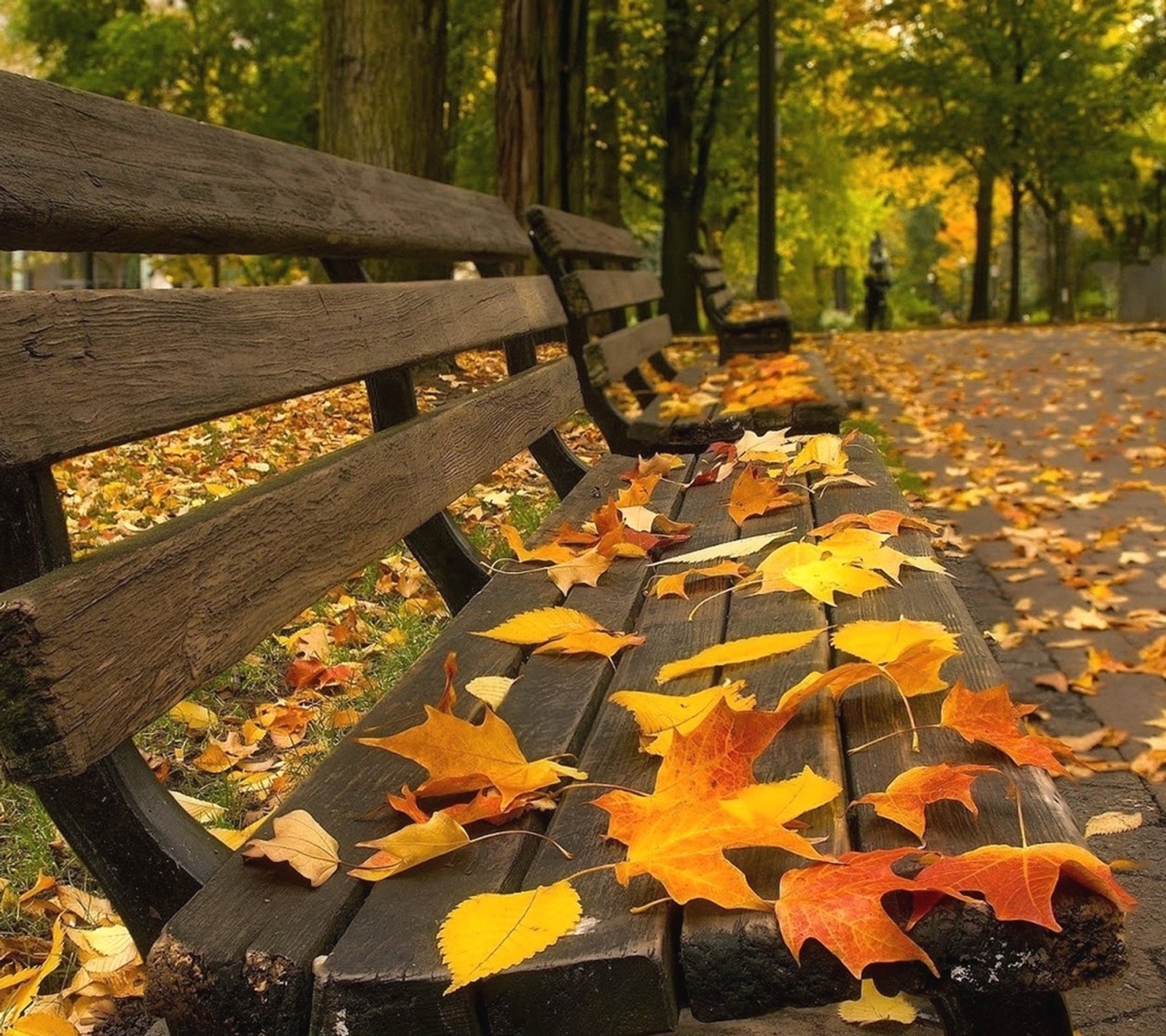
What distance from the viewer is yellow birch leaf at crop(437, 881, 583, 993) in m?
0.98

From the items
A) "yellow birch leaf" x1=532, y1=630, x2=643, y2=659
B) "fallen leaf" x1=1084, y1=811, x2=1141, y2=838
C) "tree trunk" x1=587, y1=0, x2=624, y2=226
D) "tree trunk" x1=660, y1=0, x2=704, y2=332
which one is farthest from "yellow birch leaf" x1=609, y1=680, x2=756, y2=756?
"tree trunk" x1=660, y1=0, x2=704, y2=332

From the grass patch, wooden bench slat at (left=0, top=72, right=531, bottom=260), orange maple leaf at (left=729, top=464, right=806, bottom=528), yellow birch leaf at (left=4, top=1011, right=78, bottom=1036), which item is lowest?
yellow birch leaf at (left=4, top=1011, right=78, bottom=1036)

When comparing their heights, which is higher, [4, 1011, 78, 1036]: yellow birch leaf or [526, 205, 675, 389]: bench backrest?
[526, 205, 675, 389]: bench backrest

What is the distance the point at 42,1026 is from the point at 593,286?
2.42 meters

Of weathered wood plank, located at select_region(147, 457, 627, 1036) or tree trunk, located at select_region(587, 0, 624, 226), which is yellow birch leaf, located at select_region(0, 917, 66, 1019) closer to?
weathered wood plank, located at select_region(147, 457, 627, 1036)

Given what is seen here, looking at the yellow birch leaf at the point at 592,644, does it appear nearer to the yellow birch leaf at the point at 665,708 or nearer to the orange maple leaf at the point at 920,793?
the yellow birch leaf at the point at 665,708

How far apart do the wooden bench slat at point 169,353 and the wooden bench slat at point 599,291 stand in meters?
1.27

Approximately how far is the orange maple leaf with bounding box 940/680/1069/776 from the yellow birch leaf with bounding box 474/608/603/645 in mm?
564

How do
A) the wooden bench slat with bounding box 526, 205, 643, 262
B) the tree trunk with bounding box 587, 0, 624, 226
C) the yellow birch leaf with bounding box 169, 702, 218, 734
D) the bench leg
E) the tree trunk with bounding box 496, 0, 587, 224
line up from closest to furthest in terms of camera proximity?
1. the bench leg
2. the yellow birch leaf with bounding box 169, 702, 218, 734
3. the wooden bench slat with bounding box 526, 205, 643, 262
4. the tree trunk with bounding box 496, 0, 587, 224
5. the tree trunk with bounding box 587, 0, 624, 226

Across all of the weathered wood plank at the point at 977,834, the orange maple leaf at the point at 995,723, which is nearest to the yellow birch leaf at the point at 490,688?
the weathered wood plank at the point at 977,834

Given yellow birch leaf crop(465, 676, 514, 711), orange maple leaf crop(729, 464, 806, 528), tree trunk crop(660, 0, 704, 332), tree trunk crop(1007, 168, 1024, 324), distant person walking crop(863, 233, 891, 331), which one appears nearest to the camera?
yellow birch leaf crop(465, 676, 514, 711)

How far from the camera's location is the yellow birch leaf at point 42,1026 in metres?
1.59

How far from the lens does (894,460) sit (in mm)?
6676

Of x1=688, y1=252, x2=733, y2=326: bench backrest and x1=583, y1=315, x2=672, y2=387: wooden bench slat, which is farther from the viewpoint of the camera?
x1=688, y1=252, x2=733, y2=326: bench backrest
